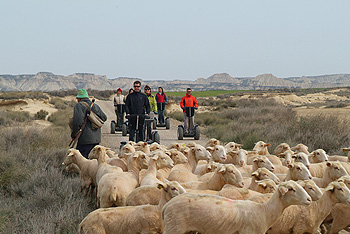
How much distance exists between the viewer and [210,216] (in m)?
4.32

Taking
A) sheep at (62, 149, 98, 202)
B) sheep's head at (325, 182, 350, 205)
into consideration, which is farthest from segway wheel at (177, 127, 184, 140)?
sheep's head at (325, 182, 350, 205)

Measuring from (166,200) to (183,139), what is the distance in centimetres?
1182

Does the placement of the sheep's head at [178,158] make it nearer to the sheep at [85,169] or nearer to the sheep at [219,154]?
the sheep at [219,154]

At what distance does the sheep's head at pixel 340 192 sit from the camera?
4927 millimetres

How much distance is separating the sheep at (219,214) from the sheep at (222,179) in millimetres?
1394

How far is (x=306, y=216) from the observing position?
17.1 ft

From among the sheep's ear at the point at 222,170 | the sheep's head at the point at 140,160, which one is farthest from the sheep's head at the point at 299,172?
the sheep's head at the point at 140,160

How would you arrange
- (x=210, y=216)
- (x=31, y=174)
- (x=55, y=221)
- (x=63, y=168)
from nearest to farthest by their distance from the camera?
(x=210, y=216)
(x=55, y=221)
(x=31, y=174)
(x=63, y=168)

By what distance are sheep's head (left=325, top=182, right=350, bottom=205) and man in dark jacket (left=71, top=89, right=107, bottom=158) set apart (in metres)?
5.66

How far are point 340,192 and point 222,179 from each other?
1.85 metres

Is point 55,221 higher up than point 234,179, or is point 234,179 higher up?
point 234,179

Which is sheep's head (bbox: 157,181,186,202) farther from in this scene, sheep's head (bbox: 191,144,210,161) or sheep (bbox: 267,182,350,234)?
sheep's head (bbox: 191,144,210,161)

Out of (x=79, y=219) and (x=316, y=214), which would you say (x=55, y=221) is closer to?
(x=79, y=219)

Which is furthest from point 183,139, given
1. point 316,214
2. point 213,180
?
point 316,214
